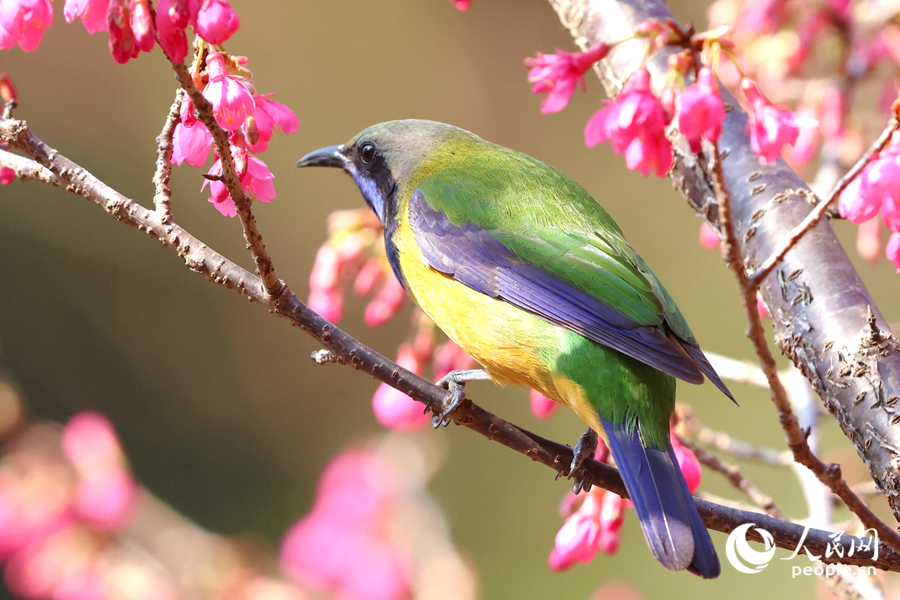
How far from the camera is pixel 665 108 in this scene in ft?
5.04

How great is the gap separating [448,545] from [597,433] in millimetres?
882

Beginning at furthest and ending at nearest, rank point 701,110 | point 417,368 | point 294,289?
point 294,289 → point 417,368 → point 701,110

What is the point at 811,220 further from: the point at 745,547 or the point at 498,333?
the point at 498,333

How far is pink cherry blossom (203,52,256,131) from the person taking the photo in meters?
1.44

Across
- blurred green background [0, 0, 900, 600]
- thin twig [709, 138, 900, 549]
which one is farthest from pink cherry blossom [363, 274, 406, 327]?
blurred green background [0, 0, 900, 600]

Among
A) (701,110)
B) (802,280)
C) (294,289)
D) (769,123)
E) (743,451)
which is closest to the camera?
(701,110)

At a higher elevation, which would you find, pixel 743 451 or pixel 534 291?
pixel 534 291

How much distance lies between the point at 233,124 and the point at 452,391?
72 centimetres

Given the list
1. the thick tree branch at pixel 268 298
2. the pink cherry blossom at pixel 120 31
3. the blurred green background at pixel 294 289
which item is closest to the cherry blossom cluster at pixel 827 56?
the thick tree branch at pixel 268 298

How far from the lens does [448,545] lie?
8.70 ft

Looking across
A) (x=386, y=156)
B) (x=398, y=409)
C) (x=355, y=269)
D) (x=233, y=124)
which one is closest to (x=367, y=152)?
(x=386, y=156)

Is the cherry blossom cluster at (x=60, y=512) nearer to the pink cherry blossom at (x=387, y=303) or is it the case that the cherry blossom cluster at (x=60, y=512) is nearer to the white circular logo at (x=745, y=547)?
the pink cherry blossom at (x=387, y=303)

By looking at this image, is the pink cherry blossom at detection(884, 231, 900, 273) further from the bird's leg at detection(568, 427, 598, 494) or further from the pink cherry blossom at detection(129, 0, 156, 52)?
the pink cherry blossom at detection(129, 0, 156, 52)

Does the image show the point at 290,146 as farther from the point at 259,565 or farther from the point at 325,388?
the point at 259,565
